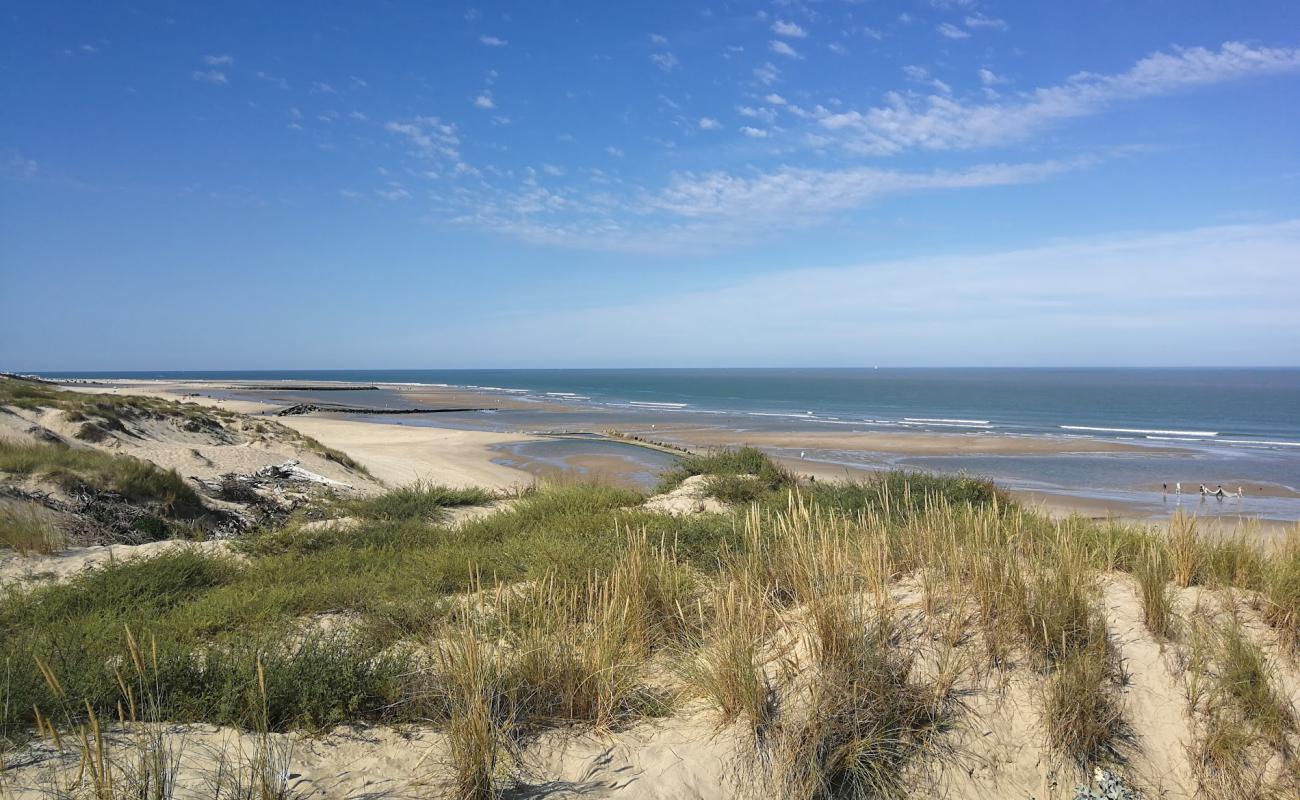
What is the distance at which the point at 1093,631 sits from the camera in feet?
14.7

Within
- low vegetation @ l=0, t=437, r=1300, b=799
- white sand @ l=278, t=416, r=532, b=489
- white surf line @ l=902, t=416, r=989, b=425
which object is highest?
low vegetation @ l=0, t=437, r=1300, b=799

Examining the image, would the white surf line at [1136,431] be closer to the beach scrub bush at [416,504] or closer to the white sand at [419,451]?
the white sand at [419,451]

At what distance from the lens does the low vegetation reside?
360 centimetres

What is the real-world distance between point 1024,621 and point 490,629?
3.68 m

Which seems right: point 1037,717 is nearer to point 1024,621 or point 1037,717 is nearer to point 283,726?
point 1024,621

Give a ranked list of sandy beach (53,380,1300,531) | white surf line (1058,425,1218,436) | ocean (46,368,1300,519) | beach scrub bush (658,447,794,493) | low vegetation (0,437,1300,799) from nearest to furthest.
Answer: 1. low vegetation (0,437,1300,799)
2. beach scrub bush (658,447,794,493)
3. sandy beach (53,380,1300,531)
4. ocean (46,368,1300,519)
5. white surf line (1058,425,1218,436)

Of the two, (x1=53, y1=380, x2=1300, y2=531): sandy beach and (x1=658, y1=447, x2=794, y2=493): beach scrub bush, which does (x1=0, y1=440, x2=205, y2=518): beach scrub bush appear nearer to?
(x1=53, y1=380, x2=1300, y2=531): sandy beach

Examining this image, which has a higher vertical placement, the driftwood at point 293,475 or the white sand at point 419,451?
the driftwood at point 293,475

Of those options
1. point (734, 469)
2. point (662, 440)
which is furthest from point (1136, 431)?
point (734, 469)

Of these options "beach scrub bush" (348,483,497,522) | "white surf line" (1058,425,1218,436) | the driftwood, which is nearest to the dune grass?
the driftwood

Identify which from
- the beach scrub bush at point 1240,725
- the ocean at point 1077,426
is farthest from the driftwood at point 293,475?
the beach scrub bush at point 1240,725

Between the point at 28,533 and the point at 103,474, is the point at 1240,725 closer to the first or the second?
the point at 28,533

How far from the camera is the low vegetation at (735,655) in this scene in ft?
11.8

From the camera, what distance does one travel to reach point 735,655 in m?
3.94
